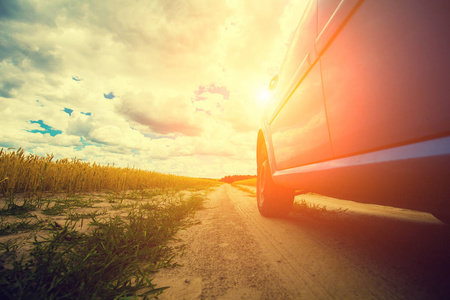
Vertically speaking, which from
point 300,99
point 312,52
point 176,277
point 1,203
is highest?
point 312,52

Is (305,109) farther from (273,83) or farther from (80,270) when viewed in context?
(80,270)

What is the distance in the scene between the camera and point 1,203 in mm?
2457

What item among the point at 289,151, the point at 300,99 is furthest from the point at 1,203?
the point at 300,99

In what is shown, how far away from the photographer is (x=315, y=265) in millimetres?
1177

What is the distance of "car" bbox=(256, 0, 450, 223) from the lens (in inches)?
26.3

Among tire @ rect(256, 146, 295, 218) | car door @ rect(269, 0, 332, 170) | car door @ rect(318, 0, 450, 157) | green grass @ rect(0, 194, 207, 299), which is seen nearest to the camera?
car door @ rect(318, 0, 450, 157)

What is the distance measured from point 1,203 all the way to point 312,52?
4.13m

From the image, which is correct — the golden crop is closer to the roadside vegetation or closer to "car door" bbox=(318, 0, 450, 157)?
the roadside vegetation

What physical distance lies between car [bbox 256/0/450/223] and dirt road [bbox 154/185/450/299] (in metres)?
0.40

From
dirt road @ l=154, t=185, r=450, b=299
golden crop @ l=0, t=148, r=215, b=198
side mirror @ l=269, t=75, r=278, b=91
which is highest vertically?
side mirror @ l=269, t=75, r=278, b=91

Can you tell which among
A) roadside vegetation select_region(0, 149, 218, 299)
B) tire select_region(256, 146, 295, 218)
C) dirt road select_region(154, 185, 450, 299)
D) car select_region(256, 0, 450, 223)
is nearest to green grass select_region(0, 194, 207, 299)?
roadside vegetation select_region(0, 149, 218, 299)

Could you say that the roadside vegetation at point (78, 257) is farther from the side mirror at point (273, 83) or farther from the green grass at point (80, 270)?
the side mirror at point (273, 83)

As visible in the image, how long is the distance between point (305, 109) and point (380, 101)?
70 cm

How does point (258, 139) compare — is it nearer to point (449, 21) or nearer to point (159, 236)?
point (159, 236)
